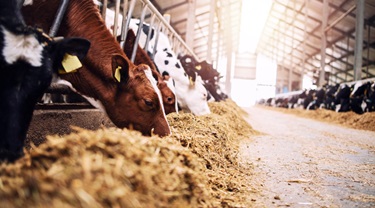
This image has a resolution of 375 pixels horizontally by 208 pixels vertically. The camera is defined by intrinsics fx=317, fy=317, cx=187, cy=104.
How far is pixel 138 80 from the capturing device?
2920mm

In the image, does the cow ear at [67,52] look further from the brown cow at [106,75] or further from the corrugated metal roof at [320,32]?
the corrugated metal roof at [320,32]

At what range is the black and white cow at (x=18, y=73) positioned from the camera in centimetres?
145

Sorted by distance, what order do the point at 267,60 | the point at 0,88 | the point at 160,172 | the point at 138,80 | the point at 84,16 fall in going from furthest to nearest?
1. the point at 267,60
2. the point at 84,16
3. the point at 138,80
4. the point at 0,88
5. the point at 160,172

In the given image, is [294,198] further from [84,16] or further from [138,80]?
[84,16]

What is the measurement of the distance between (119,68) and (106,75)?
19 cm

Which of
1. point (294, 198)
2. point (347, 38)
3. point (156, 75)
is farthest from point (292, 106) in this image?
point (294, 198)

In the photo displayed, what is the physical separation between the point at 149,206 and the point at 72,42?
131 centimetres

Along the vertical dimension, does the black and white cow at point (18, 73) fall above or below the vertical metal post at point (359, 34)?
below

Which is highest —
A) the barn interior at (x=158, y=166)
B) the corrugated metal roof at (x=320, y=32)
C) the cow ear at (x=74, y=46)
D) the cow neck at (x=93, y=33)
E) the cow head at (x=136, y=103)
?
the corrugated metal roof at (x=320, y=32)

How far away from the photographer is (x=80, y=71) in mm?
3016

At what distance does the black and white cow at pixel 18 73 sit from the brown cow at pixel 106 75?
1.09m

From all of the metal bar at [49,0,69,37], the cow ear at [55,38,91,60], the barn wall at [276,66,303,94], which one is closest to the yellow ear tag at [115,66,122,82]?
the metal bar at [49,0,69,37]

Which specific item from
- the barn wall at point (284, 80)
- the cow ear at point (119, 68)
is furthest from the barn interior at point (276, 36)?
the cow ear at point (119, 68)

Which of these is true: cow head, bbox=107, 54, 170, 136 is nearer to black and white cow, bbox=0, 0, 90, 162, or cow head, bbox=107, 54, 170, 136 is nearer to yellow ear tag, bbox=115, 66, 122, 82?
yellow ear tag, bbox=115, 66, 122, 82
